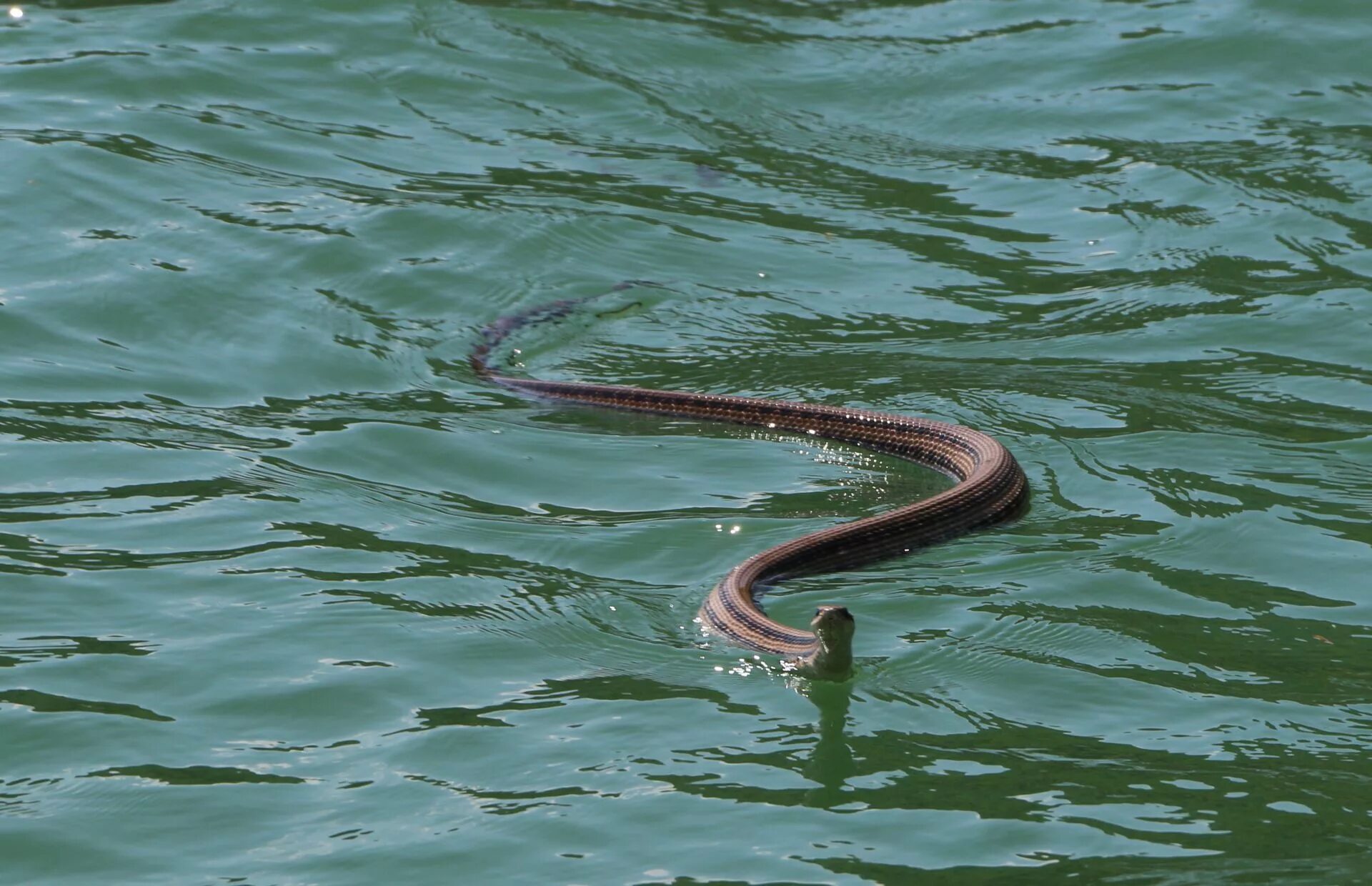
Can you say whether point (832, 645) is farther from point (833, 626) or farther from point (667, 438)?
point (667, 438)

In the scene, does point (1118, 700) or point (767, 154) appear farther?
point (767, 154)

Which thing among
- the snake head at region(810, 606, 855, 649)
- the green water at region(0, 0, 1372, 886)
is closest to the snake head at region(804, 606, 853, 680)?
the snake head at region(810, 606, 855, 649)

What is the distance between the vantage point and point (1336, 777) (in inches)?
268

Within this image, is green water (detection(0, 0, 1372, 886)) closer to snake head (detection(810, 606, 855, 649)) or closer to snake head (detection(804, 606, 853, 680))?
snake head (detection(804, 606, 853, 680))

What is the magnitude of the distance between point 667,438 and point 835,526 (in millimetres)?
1869

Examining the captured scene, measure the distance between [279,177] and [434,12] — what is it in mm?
4040

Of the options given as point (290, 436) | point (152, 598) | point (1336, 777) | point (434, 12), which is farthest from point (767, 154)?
point (1336, 777)

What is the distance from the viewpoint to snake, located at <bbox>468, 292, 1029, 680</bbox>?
7.90 m

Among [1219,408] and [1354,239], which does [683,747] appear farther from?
[1354,239]

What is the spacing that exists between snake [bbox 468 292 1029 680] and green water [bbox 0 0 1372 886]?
0.16 metres

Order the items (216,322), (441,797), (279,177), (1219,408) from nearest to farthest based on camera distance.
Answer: (441,797)
(1219,408)
(216,322)
(279,177)

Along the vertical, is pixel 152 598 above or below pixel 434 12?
below

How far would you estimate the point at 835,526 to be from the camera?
367 inches

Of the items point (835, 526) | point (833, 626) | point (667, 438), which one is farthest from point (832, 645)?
point (667, 438)
